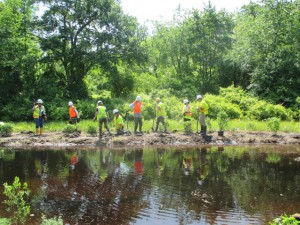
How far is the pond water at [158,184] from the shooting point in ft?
26.8

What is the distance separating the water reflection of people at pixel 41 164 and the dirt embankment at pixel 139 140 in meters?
1.85

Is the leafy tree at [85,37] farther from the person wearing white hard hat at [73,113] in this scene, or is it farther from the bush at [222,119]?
the bush at [222,119]

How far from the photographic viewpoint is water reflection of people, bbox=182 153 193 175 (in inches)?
490

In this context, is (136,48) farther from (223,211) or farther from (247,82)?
(223,211)

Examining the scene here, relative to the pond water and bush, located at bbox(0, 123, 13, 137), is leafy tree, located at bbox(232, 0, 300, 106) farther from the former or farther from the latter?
bush, located at bbox(0, 123, 13, 137)

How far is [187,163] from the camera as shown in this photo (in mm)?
13695

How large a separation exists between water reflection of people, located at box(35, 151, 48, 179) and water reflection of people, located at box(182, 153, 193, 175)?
492 cm

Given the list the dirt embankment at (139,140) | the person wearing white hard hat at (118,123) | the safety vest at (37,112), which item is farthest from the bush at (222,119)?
the safety vest at (37,112)

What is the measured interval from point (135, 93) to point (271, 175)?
71.5 ft

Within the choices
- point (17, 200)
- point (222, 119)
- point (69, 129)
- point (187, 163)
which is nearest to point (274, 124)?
point (222, 119)

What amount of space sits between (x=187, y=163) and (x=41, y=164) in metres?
5.77

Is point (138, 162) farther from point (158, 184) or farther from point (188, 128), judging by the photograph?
point (188, 128)

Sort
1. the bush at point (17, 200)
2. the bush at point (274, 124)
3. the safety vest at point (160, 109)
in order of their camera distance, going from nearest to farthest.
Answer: the bush at point (17, 200) < the safety vest at point (160, 109) < the bush at point (274, 124)

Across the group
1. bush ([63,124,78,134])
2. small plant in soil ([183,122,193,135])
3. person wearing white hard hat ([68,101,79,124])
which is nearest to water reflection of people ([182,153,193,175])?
small plant in soil ([183,122,193,135])
